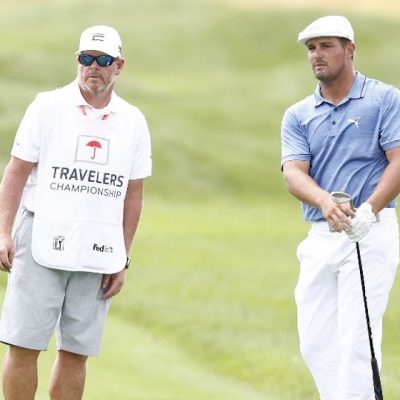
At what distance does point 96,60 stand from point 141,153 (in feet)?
2.19

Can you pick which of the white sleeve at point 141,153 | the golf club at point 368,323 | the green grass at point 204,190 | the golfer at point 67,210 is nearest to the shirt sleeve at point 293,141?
the golf club at point 368,323

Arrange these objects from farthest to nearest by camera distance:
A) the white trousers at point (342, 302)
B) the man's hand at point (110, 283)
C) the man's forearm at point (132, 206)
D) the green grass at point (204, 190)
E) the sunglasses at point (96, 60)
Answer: the green grass at point (204, 190), the man's forearm at point (132, 206), the man's hand at point (110, 283), the white trousers at point (342, 302), the sunglasses at point (96, 60)

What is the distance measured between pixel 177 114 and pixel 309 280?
1351 inches

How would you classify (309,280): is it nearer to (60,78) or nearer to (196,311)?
(196,311)

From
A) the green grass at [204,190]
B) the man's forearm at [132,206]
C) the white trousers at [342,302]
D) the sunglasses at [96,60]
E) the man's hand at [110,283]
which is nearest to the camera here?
the sunglasses at [96,60]

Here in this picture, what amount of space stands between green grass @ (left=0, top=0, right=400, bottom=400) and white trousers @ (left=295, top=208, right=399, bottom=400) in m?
2.91

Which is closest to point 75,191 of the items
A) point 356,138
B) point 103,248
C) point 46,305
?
point 103,248

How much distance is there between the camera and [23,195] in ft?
25.6

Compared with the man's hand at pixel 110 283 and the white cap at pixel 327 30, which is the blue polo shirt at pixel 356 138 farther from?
the man's hand at pixel 110 283

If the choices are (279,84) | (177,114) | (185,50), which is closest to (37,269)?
(177,114)

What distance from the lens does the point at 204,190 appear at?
3431 centimetres

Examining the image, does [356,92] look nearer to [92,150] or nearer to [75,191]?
[92,150]

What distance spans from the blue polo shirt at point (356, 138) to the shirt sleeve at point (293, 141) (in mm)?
16

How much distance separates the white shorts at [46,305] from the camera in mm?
7621
